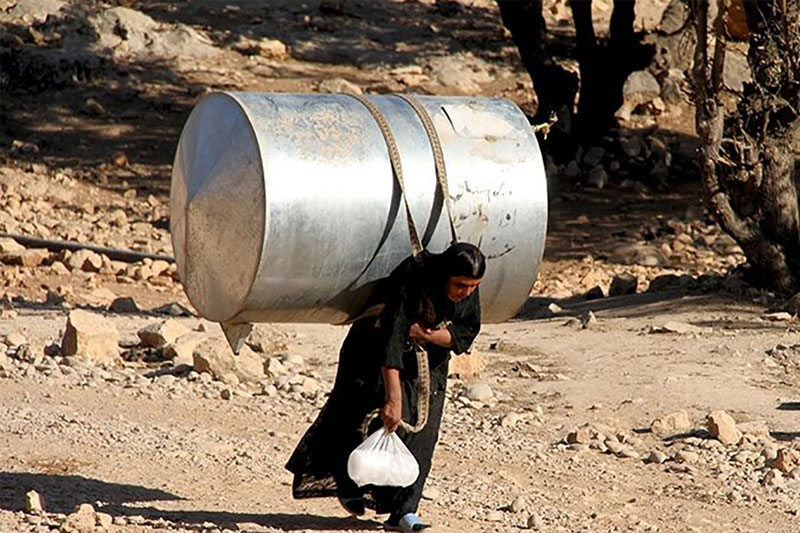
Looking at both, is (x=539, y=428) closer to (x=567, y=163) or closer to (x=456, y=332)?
(x=456, y=332)

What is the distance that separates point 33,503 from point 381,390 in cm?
135

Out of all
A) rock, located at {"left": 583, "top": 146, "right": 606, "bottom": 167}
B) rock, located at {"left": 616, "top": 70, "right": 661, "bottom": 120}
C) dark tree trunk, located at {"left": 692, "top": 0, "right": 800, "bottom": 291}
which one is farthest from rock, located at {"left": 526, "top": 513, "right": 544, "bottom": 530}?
rock, located at {"left": 616, "top": 70, "right": 661, "bottom": 120}

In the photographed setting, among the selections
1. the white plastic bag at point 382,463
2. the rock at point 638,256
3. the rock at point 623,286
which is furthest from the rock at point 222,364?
the rock at point 638,256

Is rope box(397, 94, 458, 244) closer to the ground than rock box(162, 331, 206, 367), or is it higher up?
higher up

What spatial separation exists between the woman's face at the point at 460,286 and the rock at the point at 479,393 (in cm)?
279

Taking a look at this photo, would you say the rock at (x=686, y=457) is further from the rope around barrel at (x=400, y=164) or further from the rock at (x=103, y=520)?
the rock at (x=103, y=520)

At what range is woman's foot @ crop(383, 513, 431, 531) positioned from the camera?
5762mm

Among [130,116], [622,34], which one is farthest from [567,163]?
[130,116]

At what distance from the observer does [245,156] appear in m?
5.15

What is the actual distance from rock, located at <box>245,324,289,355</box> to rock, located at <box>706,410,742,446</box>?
258 centimetres

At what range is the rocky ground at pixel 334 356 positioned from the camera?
650 centimetres

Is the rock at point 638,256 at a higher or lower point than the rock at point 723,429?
lower

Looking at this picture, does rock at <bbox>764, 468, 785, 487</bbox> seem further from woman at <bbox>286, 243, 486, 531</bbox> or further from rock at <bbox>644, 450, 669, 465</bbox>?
woman at <bbox>286, 243, 486, 531</bbox>

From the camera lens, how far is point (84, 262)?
11.7 metres
